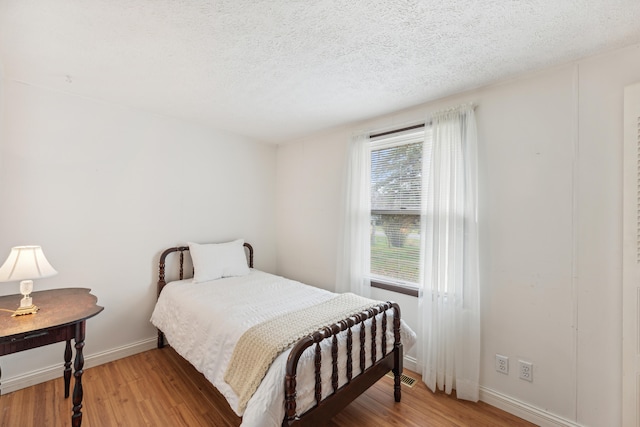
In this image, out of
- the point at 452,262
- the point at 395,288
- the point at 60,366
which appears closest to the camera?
the point at 452,262

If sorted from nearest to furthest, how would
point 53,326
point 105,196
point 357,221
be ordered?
point 53,326, point 105,196, point 357,221

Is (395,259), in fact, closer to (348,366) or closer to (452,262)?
(452,262)

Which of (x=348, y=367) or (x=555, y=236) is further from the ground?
(x=555, y=236)

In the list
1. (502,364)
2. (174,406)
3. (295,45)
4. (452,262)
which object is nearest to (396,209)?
(452,262)

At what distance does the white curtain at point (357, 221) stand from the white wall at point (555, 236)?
0.93 meters

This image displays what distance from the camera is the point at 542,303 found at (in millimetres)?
1887

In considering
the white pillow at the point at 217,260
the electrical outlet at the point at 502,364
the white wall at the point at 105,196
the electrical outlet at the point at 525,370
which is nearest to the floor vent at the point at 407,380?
the electrical outlet at the point at 502,364

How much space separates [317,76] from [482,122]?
1.33m

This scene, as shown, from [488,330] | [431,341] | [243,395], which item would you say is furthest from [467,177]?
[243,395]

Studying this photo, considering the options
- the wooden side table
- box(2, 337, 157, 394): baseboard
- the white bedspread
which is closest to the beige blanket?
the white bedspread

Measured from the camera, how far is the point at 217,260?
117 inches

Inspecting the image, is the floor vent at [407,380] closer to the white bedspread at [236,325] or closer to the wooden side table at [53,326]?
the white bedspread at [236,325]

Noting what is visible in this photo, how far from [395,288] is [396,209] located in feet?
2.50

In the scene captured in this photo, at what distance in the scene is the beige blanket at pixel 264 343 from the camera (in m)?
1.51
